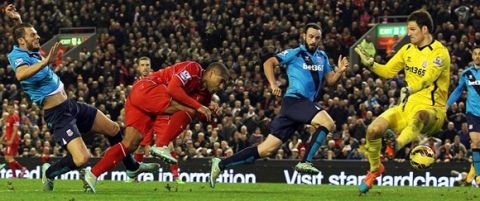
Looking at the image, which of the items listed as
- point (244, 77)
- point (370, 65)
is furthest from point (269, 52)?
point (370, 65)

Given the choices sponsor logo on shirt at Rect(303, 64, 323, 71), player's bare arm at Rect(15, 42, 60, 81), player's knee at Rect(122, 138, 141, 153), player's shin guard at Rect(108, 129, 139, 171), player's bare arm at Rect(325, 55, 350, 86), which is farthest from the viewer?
sponsor logo on shirt at Rect(303, 64, 323, 71)

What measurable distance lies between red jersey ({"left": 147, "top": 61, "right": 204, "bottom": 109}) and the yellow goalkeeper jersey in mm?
3055

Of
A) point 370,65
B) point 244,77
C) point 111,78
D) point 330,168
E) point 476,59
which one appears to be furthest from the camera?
point 111,78

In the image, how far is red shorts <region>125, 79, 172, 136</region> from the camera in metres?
16.3

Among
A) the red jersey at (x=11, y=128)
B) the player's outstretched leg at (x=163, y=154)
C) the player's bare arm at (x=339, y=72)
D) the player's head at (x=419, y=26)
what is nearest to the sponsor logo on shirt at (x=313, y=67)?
the player's bare arm at (x=339, y=72)

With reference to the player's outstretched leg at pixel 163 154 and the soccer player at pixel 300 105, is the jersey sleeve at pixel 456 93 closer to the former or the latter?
the soccer player at pixel 300 105

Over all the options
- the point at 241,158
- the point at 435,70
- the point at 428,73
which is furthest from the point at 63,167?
the point at 435,70

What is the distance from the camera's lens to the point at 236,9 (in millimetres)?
36906

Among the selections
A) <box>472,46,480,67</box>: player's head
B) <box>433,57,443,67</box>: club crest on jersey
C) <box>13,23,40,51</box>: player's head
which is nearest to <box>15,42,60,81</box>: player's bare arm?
<box>13,23,40,51</box>: player's head

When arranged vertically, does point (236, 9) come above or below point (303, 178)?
above

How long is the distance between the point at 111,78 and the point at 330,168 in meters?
11.2

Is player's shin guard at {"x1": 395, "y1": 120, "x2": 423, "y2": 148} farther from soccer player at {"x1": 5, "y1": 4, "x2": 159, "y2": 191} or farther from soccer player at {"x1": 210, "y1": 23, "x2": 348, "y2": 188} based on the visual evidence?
soccer player at {"x1": 5, "y1": 4, "x2": 159, "y2": 191}

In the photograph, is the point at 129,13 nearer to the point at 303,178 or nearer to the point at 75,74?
the point at 75,74

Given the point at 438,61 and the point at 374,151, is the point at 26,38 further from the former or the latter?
the point at 438,61
